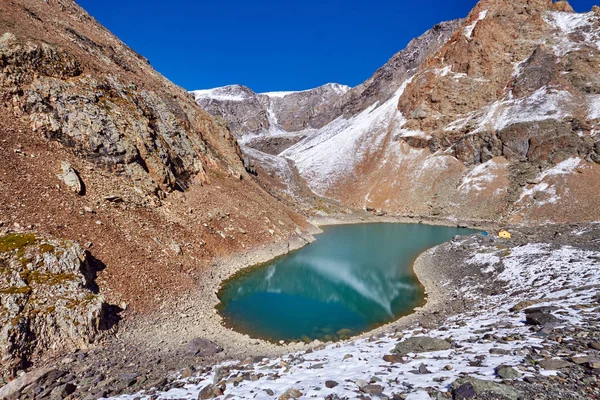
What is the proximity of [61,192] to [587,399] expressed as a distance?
1155 inches

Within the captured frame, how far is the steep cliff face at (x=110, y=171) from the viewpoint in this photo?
21.7 metres

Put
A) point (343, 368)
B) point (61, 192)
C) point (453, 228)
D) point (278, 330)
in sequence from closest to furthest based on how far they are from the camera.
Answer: point (343, 368) → point (278, 330) → point (61, 192) → point (453, 228)

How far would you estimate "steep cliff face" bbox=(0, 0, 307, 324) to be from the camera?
21.7 meters

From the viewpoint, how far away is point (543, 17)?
86062 millimetres

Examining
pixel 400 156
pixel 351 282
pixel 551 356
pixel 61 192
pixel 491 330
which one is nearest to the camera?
pixel 551 356

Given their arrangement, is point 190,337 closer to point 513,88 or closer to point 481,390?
point 481,390

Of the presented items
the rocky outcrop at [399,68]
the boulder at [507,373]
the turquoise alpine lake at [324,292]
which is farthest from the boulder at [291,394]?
the rocky outcrop at [399,68]

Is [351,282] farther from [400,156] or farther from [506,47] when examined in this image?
[506,47]

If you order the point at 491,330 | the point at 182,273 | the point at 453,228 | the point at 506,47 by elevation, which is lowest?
the point at 453,228

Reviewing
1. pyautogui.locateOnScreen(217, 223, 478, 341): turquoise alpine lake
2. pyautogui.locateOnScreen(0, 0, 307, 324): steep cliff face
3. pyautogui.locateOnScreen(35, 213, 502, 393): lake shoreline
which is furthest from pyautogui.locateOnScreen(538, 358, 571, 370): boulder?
pyautogui.locateOnScreen(0, 0, 307, 324): steep cliff face

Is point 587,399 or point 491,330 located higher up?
point 587,399

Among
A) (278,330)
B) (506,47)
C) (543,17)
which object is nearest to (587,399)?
(278,330)

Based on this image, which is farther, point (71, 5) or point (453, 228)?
point (453, 228)

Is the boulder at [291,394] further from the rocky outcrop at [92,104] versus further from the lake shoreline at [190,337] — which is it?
the rocky outcrop at [92,104]
